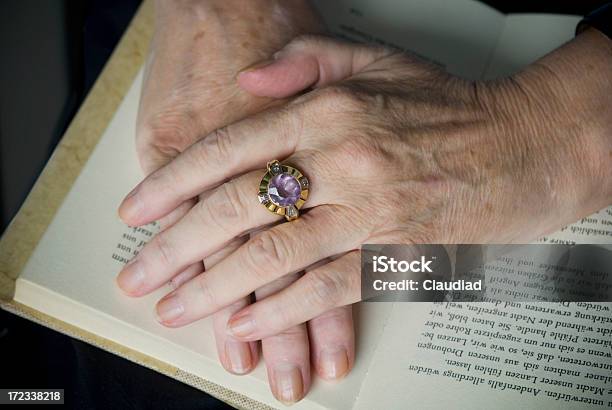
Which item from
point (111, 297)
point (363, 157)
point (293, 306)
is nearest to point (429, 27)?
point (363, 157)

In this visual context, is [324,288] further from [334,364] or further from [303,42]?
[303,42]

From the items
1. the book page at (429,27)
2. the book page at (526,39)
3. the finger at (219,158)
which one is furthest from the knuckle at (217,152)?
the book page at (526,39)

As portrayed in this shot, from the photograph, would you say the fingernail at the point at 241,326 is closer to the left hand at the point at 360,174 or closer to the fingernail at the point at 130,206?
the left hand at the point at 360,174

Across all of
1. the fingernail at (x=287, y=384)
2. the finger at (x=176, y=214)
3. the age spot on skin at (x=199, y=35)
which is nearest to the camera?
the fingernail at (x=287, y=384)

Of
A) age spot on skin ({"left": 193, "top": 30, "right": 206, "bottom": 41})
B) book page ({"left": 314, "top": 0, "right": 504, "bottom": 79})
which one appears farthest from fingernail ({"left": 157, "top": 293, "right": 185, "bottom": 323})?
book page ({"left": 314, "top": 0, "right": 504, "bottom": 79})

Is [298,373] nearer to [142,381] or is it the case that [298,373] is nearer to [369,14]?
[142,381]

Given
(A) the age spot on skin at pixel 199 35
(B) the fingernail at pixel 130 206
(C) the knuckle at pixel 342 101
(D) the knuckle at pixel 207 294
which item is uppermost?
(C) the knuckle at pixel 342 101

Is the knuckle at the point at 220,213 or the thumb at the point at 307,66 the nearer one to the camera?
the knuckle at the point at 220,213
